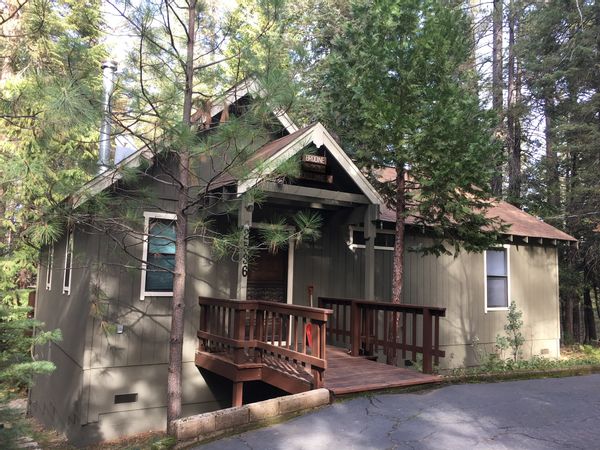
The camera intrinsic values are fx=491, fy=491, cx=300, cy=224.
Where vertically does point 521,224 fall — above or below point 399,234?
above

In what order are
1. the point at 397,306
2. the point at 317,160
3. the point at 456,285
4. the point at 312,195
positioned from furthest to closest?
the point at 456,285 < the point at 317,160 < the point at 312,195 < the point at 397,306

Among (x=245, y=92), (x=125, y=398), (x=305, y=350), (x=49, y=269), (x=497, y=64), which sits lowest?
(x=125, y=398)

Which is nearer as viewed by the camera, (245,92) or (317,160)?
(245,92)

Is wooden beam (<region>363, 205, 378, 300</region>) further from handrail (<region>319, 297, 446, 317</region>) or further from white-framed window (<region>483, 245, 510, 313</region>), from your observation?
white-framed window (<region>483, 245, 510, 313</region>)

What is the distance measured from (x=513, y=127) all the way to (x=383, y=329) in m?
12.3

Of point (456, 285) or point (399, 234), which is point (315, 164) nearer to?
point (399, 234)

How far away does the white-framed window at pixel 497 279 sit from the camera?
11.6 meters

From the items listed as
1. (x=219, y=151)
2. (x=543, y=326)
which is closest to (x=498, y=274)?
(x=543, y=326)

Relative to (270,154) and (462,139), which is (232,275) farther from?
(462,139)

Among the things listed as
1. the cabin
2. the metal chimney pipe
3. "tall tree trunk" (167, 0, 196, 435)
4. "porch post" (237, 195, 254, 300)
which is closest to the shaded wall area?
the cabin

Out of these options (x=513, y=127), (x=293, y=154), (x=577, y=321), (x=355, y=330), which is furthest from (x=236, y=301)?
(x=577, y=321)

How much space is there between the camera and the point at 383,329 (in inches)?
320

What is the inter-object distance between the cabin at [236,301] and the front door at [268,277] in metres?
0.02

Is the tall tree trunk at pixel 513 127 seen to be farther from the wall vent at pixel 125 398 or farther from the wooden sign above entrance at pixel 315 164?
the wall vent at pixel 125 398
